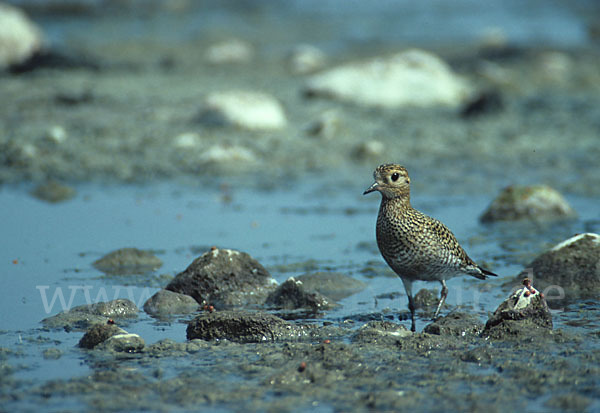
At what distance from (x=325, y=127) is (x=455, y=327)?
893 centimetres

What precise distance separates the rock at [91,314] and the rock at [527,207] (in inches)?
208

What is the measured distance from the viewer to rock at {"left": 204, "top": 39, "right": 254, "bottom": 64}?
78.3 feet

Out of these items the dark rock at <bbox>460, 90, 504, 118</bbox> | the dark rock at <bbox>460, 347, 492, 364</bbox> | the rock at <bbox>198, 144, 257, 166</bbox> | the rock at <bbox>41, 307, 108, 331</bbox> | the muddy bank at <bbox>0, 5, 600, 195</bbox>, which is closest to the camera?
the dark rock at <bbox>460, 347, 492, 364</bbox>

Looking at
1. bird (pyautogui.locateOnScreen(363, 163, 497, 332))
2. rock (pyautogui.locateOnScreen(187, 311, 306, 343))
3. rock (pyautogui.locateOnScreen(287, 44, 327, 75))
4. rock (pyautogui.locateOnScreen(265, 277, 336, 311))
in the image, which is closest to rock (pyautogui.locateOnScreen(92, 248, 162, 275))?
rock (pyautogui.locateOnScreen(265, 277, 336, 311))

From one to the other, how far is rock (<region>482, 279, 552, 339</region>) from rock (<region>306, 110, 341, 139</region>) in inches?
348

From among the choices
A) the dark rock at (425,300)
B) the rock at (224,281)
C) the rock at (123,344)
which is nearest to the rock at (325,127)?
the rock at (224,281)

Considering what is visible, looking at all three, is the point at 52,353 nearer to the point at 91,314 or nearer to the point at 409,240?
the point at 91,314

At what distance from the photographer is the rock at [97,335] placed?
6430 millimetres

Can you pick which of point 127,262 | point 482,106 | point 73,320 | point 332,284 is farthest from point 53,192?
point 482,106

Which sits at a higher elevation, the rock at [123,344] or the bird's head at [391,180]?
the bird's head at [391,180]

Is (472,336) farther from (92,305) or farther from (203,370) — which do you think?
(92,305)

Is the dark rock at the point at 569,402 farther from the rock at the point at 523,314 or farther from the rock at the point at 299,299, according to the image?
the rock at the point at 299,299

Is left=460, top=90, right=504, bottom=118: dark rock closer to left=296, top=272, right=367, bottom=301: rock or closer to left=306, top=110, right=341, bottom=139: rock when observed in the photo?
left=306, top=110, right=341, bottom=139: rock

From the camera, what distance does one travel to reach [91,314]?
24.0 ft
